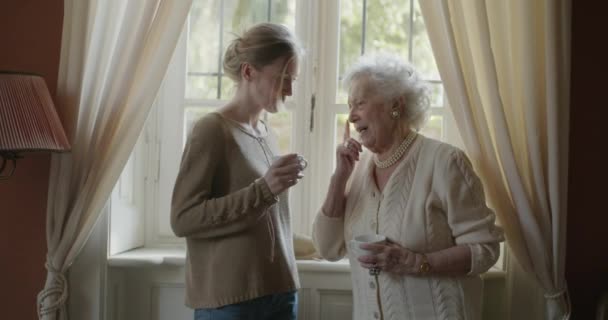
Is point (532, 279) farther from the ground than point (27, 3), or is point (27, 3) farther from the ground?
point (27, 3)

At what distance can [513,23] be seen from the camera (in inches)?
88.9

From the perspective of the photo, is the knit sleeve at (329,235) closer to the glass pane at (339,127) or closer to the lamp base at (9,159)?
the glass pane at (339,127)

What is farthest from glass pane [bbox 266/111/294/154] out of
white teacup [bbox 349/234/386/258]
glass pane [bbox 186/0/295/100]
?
white teacup [bbox 349/234/386/258]

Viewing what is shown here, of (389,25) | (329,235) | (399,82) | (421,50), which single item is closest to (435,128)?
(421,50)

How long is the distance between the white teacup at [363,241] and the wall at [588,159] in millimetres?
922

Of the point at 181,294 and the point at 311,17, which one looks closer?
the point at 181,294

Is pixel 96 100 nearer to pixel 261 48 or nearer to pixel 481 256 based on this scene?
pixel 261 48

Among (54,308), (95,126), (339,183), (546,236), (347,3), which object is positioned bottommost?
(54,308)

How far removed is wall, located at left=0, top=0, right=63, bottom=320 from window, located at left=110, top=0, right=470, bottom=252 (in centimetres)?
40

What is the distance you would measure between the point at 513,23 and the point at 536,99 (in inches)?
11.0

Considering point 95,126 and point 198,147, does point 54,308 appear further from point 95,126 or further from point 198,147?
point 198,147

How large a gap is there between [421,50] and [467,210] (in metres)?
1.05

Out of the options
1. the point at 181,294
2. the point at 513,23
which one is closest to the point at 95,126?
the point at 181,294

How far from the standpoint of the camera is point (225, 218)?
1.88m
